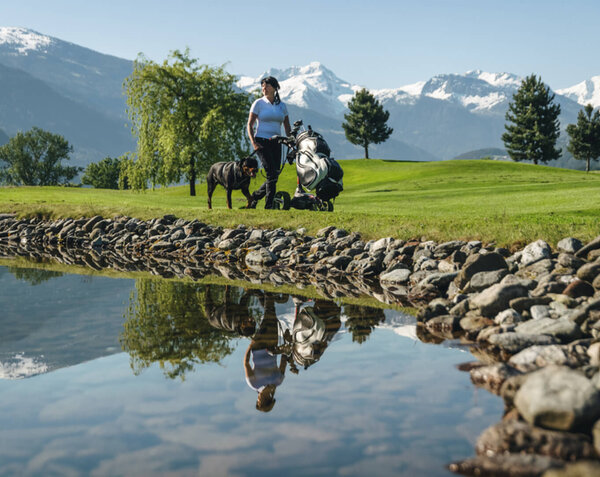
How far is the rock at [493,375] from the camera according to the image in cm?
579

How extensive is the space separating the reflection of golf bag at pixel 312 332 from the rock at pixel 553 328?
232 cm

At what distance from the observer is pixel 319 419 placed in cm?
505

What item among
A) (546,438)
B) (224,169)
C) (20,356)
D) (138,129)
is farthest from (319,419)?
(138,129)

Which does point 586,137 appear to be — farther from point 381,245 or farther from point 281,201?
point 381,245

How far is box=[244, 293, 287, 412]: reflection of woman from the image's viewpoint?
5676 mm

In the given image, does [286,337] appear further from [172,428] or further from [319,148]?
[319,148]

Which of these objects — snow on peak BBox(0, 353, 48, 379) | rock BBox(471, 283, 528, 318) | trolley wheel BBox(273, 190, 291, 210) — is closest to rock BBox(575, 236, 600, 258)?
rock BBox(471, 283, 528, 318)

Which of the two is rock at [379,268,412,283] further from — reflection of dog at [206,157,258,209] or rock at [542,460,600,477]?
rock at [542,460,600,477]

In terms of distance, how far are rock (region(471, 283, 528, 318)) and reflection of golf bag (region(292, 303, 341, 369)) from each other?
6.34 feet

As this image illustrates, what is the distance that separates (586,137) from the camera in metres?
89.9

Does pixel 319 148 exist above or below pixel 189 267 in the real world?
above

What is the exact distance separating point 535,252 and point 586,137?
88861 mm

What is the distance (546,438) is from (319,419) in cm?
172

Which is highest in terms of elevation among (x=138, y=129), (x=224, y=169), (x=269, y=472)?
(x=138, y=129)
